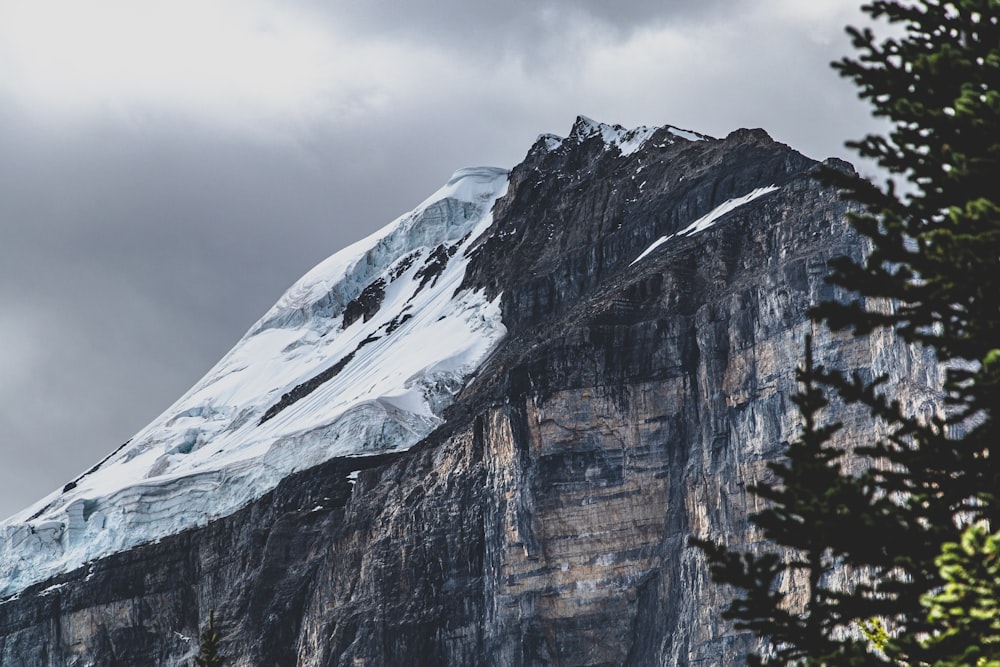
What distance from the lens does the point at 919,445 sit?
18.5 metres

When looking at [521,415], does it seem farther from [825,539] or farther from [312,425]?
[825,539]

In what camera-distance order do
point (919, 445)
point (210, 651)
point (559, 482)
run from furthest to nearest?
point (559, 482) < point (210, 651) < point (919, 445)

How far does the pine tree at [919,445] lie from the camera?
17.8 m

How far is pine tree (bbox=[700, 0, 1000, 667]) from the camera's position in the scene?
701 inches

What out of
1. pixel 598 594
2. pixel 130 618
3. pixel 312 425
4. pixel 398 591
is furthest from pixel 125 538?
pixel 598 594

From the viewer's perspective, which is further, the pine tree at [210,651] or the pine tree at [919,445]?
the pine tree at [210,651]

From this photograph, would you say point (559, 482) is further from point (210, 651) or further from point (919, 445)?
point (919, 445)

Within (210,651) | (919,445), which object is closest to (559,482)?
(210,651)

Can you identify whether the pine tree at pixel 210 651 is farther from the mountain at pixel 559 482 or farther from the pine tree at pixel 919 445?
the mountain at pixel 559 482

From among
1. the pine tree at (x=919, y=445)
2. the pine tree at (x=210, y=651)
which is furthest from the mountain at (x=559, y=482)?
the pine tree at (x=919, y=445)

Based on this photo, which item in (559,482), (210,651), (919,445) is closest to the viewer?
(919,445)

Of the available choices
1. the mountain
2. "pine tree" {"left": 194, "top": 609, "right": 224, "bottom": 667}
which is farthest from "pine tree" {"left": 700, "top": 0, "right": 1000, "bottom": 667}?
the mountain

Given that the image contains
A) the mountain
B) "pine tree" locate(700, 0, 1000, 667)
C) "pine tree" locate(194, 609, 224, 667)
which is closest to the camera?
"pine tree" locate(700, 0, 1000, 667)

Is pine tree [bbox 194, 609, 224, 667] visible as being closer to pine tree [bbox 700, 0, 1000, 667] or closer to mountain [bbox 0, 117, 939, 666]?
pine tree [bbox 700, 0, 1000, 667]
